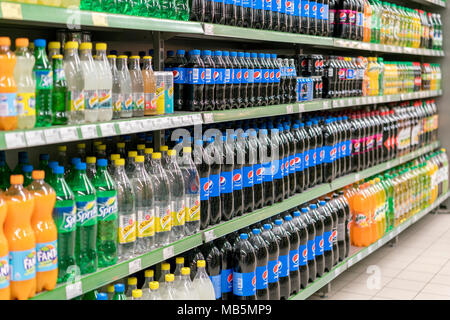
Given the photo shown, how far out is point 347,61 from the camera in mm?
4652

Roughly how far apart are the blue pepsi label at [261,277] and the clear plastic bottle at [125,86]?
1248 millimetres

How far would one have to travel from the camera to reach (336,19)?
4.48 metres

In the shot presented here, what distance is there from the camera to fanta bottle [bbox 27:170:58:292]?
195 cm

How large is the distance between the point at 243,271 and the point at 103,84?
1.35 metres

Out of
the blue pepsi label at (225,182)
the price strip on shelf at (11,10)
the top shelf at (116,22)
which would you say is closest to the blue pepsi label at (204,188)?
the blue pepsi label at (225,182)

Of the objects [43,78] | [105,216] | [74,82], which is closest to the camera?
[43,78]

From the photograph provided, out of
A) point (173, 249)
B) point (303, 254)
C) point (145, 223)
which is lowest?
point (303, 254)

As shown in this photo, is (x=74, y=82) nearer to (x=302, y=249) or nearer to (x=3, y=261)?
(x=3, y=261)

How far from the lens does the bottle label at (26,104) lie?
191 centimetres

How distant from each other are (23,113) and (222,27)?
1.26 meters

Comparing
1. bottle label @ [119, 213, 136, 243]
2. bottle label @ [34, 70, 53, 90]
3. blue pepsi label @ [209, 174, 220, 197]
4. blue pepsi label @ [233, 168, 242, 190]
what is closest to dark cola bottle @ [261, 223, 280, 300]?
blue pepsi label @ [233, 168, 242, 190]

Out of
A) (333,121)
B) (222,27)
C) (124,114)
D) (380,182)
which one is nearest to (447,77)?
(380,182)

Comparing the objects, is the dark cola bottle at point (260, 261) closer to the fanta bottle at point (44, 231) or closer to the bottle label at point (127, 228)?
the bottle label at point (127, 228)

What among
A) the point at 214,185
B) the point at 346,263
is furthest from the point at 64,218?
Result: the point at 346,263
